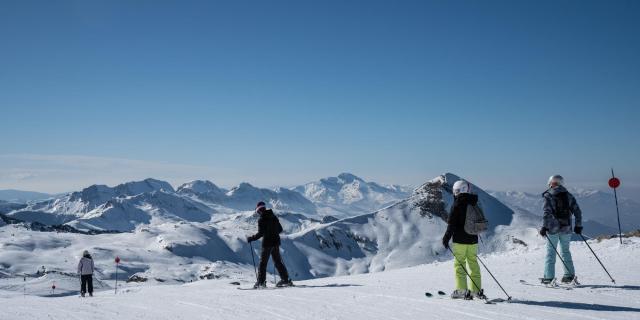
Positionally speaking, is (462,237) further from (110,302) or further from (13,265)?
(13,265)

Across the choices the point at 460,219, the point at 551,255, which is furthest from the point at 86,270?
the point at 551,255

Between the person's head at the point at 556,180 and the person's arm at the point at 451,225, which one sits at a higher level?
the person's head at the point at 556,180

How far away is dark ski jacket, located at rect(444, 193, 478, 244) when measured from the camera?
10.1 metres

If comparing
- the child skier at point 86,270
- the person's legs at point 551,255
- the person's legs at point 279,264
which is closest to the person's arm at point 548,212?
the person's legs at point 551,255

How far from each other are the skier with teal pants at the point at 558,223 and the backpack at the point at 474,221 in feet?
10.5

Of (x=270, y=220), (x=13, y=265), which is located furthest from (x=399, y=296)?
(x=13, y=265)

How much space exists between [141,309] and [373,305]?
A: 522 cm

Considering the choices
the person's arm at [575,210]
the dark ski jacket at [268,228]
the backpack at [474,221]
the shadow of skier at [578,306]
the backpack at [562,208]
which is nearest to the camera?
the shadow of skier at [578,306]

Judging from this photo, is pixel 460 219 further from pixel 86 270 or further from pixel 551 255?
A: pixel 86 270

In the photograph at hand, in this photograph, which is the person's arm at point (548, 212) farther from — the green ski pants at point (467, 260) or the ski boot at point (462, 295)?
the ski boot at point (462, 295)

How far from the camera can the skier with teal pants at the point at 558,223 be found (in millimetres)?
12227

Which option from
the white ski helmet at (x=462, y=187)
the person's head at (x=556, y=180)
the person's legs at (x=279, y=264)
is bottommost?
the person's legs at (x=279, y=264)

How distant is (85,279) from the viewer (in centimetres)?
2041

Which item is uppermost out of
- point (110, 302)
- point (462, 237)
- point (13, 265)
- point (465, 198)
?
point (465, 198)
